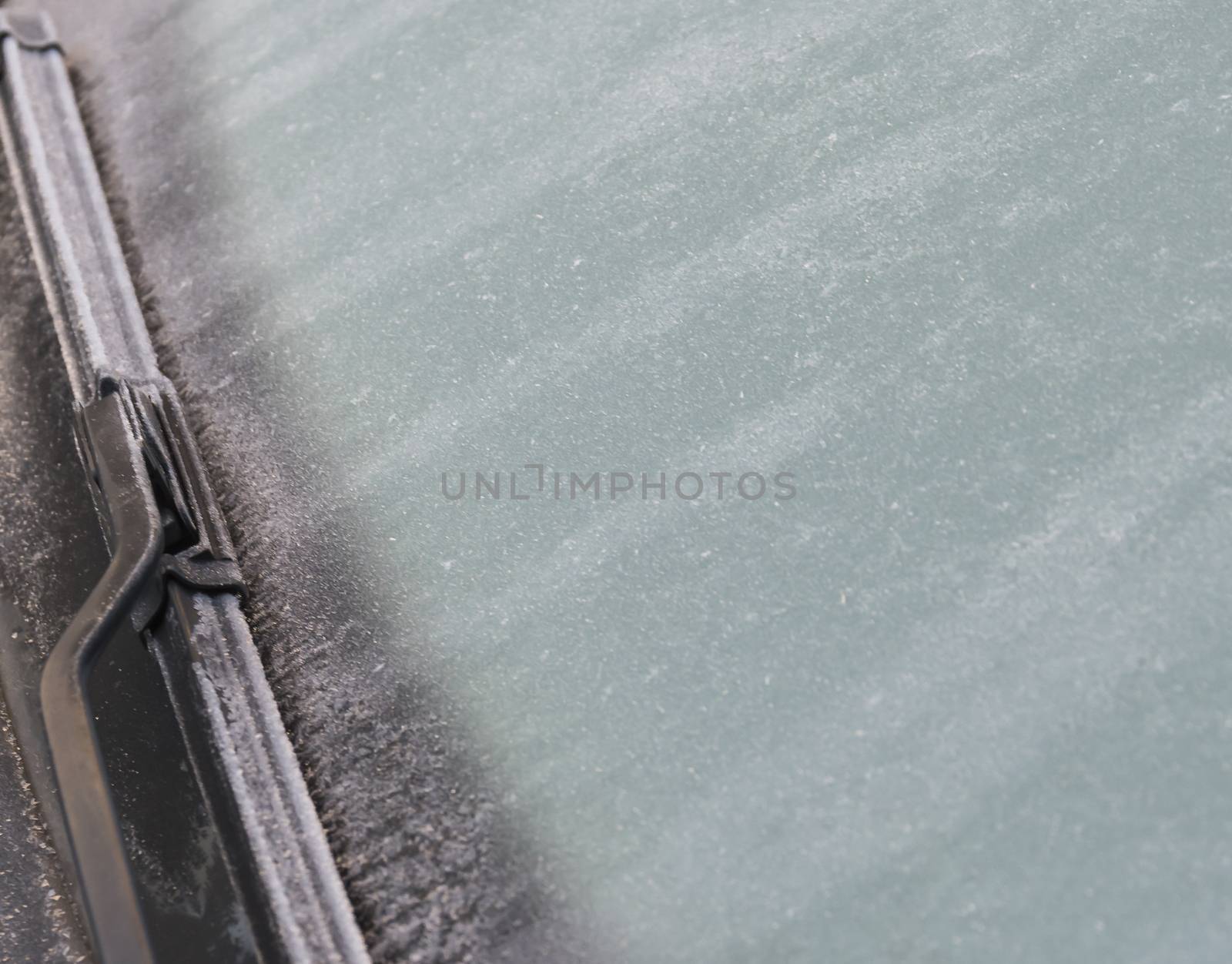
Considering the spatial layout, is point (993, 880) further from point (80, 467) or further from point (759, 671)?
point (80, 467)

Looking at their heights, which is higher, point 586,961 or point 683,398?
point 683,398

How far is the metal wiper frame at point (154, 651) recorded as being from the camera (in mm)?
698

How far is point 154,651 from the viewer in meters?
0.83

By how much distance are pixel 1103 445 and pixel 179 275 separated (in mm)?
912

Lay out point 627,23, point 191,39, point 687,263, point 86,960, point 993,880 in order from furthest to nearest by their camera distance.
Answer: point 191,39 < point 627,23 < point 687,263 < point 86,960 < point 993,880

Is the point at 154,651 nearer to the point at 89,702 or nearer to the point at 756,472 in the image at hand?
the point at 89,702

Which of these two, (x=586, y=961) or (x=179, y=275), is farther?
(x=179, y=275)

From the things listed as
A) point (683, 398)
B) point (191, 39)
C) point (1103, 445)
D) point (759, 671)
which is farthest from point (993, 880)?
point (191, 39)

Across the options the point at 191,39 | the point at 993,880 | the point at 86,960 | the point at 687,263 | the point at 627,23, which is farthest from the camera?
the point at 191,39

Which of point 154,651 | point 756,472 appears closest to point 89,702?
point 154,651

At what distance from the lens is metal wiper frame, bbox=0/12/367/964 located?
698 millimetres

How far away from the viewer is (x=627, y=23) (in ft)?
3.44

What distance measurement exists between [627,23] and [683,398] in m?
0.46

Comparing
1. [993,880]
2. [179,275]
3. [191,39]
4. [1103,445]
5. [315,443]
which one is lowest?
[993,880]
